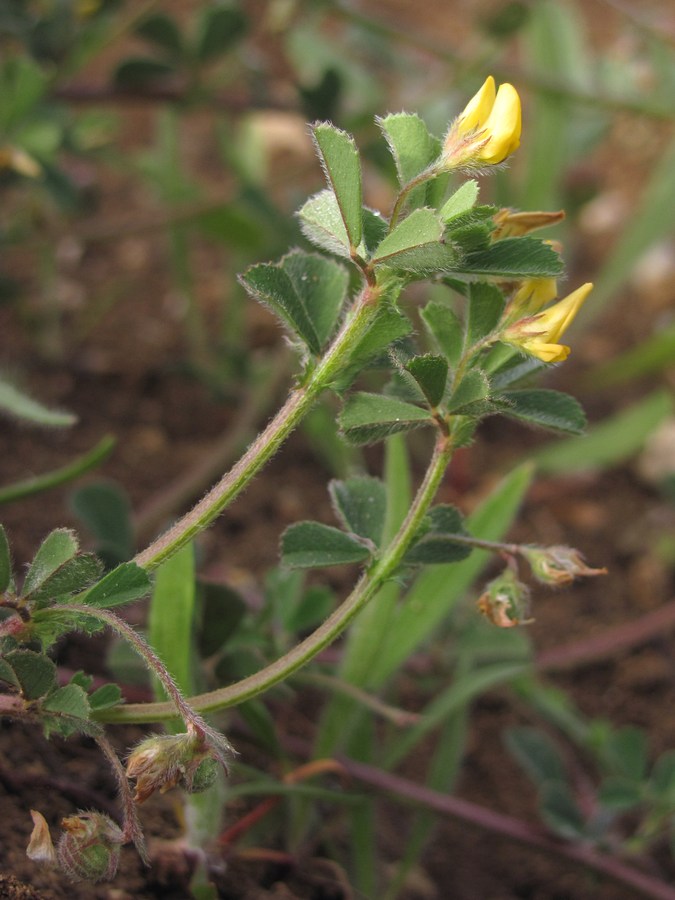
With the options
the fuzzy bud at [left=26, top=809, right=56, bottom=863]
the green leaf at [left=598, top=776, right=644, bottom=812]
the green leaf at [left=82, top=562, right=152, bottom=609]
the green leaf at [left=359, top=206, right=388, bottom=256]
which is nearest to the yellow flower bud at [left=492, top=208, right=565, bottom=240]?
the green leaf at [left=359, top=206, right=388, bottom=256]

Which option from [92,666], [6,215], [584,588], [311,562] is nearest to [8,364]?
[6,215]

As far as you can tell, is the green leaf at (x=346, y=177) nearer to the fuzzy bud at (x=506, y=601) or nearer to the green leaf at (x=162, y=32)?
the fuzzy bud at (x=506, y=601)

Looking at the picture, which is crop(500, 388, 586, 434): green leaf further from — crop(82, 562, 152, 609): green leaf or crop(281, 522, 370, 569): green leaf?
crop(82, 562, 152, 609): green leaf

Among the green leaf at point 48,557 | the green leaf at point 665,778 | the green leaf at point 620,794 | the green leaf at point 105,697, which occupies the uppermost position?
the green leaf at point 48,557

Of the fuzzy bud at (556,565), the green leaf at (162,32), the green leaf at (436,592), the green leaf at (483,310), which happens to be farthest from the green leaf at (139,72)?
the fuzzy bud at (556,565)

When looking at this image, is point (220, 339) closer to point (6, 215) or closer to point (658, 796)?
point (6, 215)

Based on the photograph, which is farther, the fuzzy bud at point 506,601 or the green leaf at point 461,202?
the fuzzy bud at point 506,601
